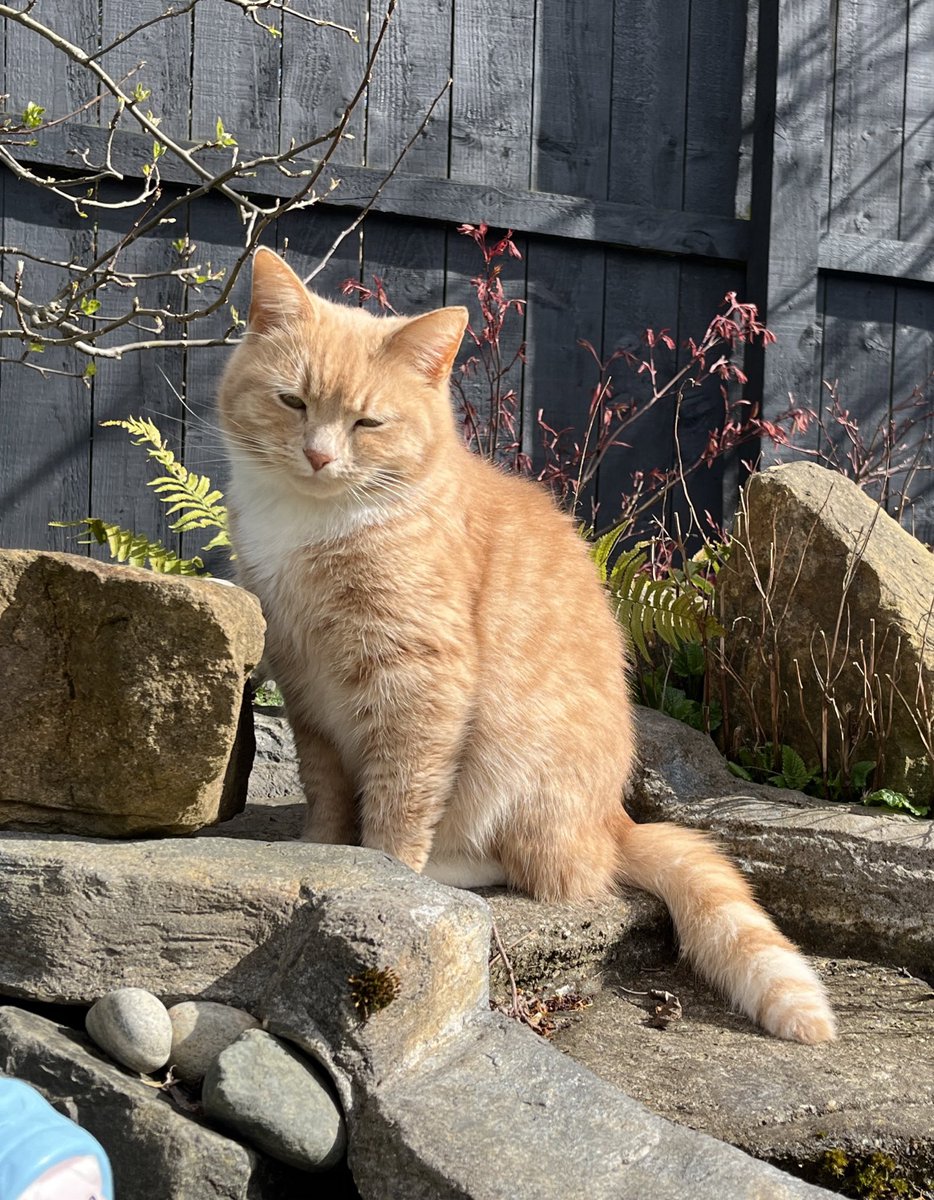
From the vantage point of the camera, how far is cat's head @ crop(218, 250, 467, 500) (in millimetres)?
2959

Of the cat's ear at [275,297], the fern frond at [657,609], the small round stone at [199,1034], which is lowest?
the small round stone at [199,1034]

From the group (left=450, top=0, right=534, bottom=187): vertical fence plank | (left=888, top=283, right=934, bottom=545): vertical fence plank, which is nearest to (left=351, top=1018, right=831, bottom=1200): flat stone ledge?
(left=450, top=0, right=534, bottom=187): vertical fence plank

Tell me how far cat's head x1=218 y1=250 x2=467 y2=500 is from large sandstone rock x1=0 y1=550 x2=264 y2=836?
45 centimetres

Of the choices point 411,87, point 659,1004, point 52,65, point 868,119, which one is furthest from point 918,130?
point 659,1004

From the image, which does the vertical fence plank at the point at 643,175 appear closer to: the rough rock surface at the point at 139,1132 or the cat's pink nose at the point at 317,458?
the cat's pink nose at the point at 317,458

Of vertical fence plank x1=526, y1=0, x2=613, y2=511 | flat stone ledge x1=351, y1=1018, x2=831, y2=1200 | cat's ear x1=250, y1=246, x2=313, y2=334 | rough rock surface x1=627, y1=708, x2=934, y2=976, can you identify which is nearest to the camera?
flat stone ledge x1=351, y1=1018, x2=831, y2=1200

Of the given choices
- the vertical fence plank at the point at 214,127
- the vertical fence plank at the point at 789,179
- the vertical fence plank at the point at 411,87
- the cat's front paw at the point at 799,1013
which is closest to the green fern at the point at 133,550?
the vertical fence plank at the point at 214,127

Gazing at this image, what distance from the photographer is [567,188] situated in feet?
18.4

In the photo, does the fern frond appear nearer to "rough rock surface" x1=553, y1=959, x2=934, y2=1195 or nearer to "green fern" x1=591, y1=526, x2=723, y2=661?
"green fern" x1=591, y1=526, x2=723, y2=661

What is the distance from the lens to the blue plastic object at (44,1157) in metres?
1.85

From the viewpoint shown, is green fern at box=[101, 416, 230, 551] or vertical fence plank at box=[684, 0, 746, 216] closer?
green fern at box=[101, 416, 230, 551]

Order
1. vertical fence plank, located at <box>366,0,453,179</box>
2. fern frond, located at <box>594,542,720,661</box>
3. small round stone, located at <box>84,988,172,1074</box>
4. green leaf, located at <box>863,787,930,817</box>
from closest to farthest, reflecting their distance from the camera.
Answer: small round stone, located at <box>84,988,172,1074</box>
green leaf, located at <box>863,787,930,817</box>
fern frond, located at <box>594,542,720,661</box>
vertical fence plank, located at <box>366,0,453,179</box>

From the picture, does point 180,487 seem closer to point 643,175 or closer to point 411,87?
point 411,87

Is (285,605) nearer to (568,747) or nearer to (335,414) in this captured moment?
(335,414)
